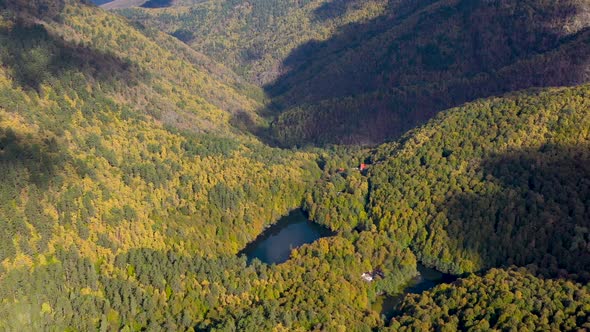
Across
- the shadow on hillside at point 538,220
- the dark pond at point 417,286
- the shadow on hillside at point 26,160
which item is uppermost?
the shadow on hillside at point 26,160

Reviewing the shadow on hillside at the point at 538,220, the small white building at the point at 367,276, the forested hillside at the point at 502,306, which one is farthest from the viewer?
the small white building at the point at 367,276

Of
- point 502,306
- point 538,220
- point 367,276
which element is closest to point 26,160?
point 367,276

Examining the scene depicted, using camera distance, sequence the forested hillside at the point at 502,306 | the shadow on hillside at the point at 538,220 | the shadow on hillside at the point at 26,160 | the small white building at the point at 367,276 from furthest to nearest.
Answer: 1. the small white building at the point at 367,276
2. the shadow on hillside at the point at 538,220
3. the shadow on hillside at the point at 26,160
4. the forested hillside at the point at 502,306

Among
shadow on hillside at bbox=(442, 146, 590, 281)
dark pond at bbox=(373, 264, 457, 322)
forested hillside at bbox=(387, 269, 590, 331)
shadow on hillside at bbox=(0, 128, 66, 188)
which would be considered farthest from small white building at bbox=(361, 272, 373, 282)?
shadow on hillside at bbox=(0, 128, 66, 188)

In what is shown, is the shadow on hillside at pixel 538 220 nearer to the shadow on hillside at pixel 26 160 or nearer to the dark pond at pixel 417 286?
the dark pond at pixel 417 286

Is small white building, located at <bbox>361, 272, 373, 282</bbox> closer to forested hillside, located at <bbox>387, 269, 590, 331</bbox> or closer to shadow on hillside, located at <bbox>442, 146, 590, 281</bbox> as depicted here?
forested hillside, located at <bbox>387, 269, 590, 331</bbox>

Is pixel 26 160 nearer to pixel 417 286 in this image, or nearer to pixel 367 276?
pixel 367 276

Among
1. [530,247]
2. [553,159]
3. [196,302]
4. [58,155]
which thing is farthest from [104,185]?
[553,159]

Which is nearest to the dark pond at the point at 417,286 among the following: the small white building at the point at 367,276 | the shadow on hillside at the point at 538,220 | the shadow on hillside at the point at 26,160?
the small white building at the point at 367,276
